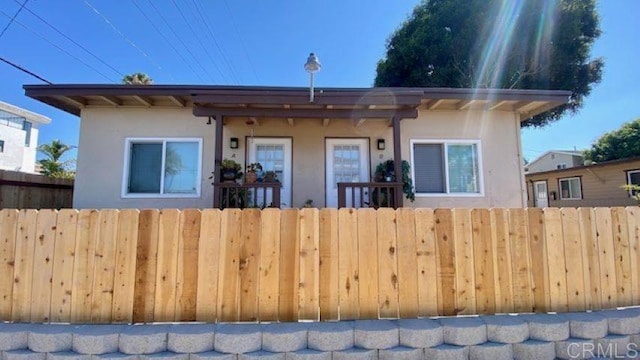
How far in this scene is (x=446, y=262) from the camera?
2.84m

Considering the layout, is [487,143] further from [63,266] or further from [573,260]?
[63,266]

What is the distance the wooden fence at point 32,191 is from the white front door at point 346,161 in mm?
5900

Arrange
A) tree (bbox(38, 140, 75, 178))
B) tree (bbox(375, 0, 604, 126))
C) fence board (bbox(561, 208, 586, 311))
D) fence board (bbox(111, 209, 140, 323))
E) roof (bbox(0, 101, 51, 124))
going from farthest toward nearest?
roof (bbox(0, 101, 51, 124)) < tree (bbox(38, 140, 75, 178)) < tree (bbox(375, 0, 604, 126)) < fence board (bbox(561, 208, 586, 311)) < fence board (bbox(111, 209, 140, 323))

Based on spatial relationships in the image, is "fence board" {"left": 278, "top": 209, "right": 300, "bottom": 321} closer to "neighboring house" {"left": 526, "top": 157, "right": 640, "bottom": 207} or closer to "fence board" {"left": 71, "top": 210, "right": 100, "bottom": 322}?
"fence board" {"left": 71, "top": 210, "right": 100, "bottom": 322}

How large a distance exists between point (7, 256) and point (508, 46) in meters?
14.8

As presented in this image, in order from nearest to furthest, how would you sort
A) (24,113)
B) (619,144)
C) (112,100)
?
(112,100) → (24,113) → (619,144)

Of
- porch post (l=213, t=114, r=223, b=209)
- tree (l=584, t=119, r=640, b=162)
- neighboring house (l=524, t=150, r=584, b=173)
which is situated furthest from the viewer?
neighboring house (l=524, t=150, r=584, b=173)

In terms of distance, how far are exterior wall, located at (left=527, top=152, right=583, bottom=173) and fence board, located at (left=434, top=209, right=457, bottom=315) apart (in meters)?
30.1

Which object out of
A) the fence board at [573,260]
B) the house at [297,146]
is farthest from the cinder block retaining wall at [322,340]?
the house at [297,146]

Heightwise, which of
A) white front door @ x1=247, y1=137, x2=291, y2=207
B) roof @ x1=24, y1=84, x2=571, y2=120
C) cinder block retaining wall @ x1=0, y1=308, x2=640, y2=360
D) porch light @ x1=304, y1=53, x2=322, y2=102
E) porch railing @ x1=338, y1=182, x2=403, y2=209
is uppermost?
porch light @ x1=304, y1=53, x2=322, y2=102

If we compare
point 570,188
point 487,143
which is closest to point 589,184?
point 570,188

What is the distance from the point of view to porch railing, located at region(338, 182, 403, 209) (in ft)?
19.3

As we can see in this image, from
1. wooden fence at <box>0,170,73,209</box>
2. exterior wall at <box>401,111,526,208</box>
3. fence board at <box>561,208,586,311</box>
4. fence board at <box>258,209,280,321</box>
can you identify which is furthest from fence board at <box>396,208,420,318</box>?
wooden fence at <box>0,170,73,209</box>

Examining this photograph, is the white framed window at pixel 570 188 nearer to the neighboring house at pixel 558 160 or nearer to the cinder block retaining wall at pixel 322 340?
the neighboring house at pixel 558 160
